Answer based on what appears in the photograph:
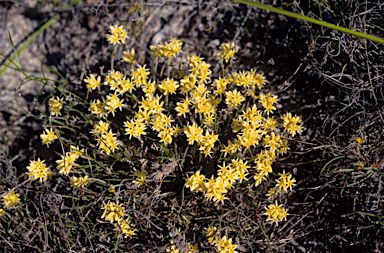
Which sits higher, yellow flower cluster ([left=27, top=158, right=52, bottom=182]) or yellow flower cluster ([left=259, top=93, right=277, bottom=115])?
yellow flower cluster ([left=259, top=93, right=277, bottom=115])

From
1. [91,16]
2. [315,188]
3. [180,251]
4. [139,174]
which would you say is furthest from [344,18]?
[91,16]

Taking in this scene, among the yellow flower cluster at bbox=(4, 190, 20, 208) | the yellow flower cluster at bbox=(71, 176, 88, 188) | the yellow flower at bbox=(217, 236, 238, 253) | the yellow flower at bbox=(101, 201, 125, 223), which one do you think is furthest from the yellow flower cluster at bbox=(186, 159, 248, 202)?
the yellow flower cluster at bbox=(4, 190, 20, 208)

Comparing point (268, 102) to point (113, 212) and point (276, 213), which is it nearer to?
point (276, 213)

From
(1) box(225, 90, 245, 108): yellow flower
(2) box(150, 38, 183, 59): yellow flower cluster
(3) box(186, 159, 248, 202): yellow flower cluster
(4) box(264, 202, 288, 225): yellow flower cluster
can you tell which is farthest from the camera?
(2) box(150, 38, 183, 59): yellow flower cluster

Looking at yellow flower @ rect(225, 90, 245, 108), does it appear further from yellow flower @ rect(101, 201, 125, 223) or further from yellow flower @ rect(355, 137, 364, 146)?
yellow flower @ rect(101, 201, 125, 223)

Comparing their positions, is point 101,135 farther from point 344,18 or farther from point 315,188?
point 344,18

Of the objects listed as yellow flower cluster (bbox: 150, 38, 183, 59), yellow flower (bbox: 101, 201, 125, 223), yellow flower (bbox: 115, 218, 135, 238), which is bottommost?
yellow flower (bbox: 115, 218, 135, 238)

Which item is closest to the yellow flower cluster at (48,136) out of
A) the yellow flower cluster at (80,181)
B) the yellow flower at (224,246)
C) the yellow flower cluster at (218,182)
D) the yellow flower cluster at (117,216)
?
the yellow flower cluster at (80,181)

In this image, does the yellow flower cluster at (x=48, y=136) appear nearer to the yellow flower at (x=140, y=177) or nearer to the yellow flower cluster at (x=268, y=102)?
the yellow flower at (x=140, y=177)

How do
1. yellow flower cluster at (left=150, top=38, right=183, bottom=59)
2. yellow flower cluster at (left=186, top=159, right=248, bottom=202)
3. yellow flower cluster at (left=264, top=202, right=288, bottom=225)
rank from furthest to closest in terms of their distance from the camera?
yellow flower cluster at (left=150, top=38, right=183, bottom=59) → yellow flower cluster at (left=264, top=202, right=288, bottom=225) → yellow flower cluster at (left=186, top=159, right=248, bottom=202)

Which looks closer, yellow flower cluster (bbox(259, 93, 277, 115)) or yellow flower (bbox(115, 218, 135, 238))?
yellow flower (bbox(115, 218, 135, 238))
